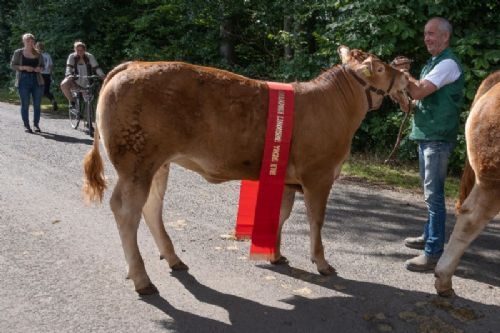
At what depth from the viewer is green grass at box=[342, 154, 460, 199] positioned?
28.3 ft

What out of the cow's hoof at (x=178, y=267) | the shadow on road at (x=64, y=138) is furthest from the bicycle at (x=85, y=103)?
the cow's hoof at (x=178, y=267)

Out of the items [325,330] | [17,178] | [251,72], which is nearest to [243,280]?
[325,330]

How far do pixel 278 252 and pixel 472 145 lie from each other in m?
1.91

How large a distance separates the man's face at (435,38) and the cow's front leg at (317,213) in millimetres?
1562

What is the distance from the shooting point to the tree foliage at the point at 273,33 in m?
9.20

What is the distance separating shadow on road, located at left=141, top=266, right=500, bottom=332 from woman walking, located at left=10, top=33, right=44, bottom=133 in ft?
30.5

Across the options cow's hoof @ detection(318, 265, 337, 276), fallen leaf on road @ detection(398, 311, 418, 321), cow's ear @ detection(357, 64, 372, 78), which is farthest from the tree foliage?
fallen leaf on road @ detection(398, 311, 418, 321)

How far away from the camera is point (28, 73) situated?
12477 millimetres

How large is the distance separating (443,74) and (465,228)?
1.37 meters

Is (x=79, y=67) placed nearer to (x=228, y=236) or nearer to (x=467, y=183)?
(x=228, y=236)

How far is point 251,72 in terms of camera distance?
1505cm

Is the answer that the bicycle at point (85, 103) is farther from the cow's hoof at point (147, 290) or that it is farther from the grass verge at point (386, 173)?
the cow's hoof at point (147, 290)

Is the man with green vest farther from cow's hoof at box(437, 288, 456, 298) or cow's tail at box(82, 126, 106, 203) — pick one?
cow's tail at box(82, 126, 106, 203)

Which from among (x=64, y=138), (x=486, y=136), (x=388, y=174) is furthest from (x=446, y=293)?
(x=64, y=138)
